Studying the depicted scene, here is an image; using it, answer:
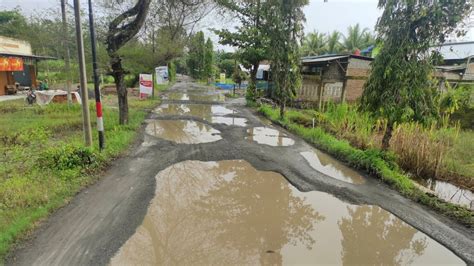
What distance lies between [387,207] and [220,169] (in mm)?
3747

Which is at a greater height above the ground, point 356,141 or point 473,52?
point 473,52

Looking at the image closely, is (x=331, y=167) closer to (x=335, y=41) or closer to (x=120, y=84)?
(x=120, y=84)

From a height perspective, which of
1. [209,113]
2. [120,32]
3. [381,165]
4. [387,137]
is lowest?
[381,165]

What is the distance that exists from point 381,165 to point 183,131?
6.98 meters

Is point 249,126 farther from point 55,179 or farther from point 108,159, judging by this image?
point 55,179

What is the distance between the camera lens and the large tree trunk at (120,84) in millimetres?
9723

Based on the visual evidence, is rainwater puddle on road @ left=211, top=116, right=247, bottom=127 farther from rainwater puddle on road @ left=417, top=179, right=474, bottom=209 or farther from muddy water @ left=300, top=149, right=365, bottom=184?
rainwater puddle on road @ left=417, top=179, right=474, bottom=209

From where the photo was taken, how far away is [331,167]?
7.56m

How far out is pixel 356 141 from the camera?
8977mm

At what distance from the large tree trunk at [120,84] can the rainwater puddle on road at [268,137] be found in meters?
4.73

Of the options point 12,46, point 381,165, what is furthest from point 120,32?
point 12,46

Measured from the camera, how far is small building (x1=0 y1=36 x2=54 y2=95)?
17281 mm

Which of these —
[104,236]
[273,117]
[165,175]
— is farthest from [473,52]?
[104,236]

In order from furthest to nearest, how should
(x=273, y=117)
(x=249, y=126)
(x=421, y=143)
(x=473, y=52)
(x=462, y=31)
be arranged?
(x=473, y=52) → (x=273, y=117) → (x=249, y=126) → (x=421, y=143) → (x=462, y=31)
